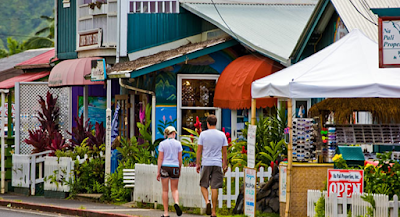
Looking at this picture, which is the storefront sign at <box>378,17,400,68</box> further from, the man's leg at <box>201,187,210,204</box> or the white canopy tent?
the man's leg at <box>201,187,210,204</box>

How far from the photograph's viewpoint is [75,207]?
15008 mm

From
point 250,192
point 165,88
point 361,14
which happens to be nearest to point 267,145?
point 250,192

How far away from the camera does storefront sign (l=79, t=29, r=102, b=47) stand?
19531 millimetres

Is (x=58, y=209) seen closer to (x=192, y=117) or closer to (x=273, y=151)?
(x=192, y=117)

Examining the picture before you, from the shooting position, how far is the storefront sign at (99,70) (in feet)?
54.3

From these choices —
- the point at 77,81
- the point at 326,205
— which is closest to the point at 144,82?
the point at 77,81

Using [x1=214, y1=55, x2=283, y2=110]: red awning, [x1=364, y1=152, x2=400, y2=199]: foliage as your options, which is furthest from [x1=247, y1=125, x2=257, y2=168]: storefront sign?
[x1=214, y1=55, x2=283, y2=110]: red awning

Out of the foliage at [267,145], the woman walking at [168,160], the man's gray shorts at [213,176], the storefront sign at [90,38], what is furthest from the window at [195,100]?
the man's gray shorts at [213,176]

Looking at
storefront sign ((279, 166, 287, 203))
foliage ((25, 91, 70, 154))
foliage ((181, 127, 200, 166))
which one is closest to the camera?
storefront sign ((279, 166, 287, 203))

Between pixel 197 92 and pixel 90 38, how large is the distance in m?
3.99

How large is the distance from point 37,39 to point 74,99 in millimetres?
32403

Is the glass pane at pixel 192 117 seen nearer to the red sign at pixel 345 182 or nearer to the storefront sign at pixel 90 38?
the storefront sign at pixel 90 38

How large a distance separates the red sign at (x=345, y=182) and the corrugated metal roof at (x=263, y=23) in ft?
17.6

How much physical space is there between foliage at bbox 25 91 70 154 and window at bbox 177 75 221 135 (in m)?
3.24
